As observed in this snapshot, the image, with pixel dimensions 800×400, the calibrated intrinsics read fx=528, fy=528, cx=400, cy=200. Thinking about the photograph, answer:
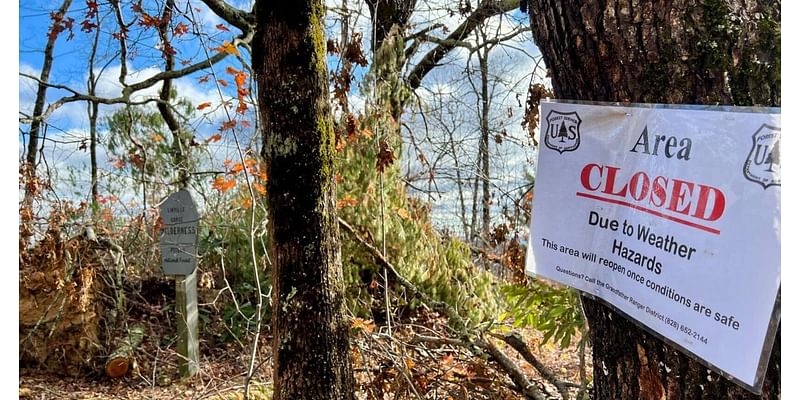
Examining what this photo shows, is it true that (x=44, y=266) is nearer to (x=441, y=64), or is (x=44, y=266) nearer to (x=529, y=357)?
(x=529, y=357)

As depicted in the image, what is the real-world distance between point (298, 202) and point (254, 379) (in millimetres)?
1811

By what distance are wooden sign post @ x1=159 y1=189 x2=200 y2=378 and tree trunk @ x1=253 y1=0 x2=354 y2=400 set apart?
2.11 meters

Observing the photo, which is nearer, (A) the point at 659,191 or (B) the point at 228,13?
(A) the point at 659,191

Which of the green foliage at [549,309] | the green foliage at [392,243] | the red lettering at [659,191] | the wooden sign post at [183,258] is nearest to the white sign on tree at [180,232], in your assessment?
the wooden sign post at [183,258]

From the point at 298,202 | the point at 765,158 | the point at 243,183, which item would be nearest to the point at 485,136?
the point at 243,183

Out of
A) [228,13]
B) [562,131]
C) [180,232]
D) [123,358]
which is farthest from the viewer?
[228,13]

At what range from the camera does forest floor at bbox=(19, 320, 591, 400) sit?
2477 millimetres

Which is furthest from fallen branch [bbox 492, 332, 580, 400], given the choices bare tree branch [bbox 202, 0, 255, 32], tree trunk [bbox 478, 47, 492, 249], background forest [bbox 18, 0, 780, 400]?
bare tree branch [bbox 202, 0, 255, 32]

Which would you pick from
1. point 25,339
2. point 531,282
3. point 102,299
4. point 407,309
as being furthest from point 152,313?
point 531,282

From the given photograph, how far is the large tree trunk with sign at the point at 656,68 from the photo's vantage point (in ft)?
2.75

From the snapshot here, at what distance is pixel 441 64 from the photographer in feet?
19.0

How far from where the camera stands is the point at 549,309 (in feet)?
8.75

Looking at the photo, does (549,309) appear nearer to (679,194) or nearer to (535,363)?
(535,363)

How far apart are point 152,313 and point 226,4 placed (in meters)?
3.00
